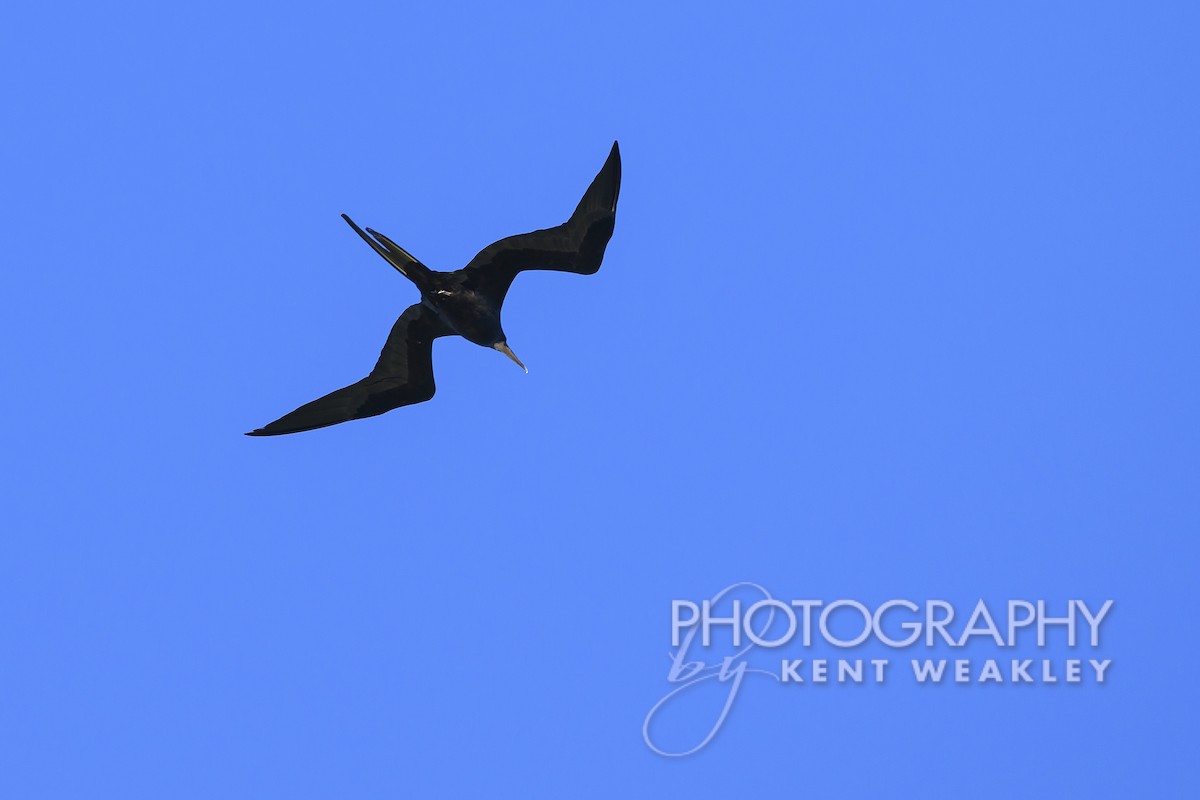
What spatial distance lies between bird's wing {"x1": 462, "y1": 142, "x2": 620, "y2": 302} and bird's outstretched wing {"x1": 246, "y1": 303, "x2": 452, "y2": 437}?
Answer: 4.71ft

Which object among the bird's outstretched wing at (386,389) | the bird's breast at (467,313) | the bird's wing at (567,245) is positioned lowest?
the bird's outstretched wing at (386,389)

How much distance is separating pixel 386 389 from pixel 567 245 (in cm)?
376

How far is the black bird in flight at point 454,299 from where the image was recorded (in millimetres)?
31953

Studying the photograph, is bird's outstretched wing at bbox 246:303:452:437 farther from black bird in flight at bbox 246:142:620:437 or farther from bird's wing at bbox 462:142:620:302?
bird's wing at bbox 462:142:620:302

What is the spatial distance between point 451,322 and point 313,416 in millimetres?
2636

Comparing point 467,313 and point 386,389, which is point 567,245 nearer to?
point 467,313

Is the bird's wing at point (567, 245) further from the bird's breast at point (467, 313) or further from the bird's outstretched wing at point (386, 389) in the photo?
the bird's outstretched wing at point (386, 389)

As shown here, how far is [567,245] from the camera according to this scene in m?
32.1

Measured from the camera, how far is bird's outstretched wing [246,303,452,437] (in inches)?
1315

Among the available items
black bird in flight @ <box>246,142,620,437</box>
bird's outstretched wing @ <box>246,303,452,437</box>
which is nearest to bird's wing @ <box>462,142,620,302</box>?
black bird in flight @ <box>246,142,620,437</box>

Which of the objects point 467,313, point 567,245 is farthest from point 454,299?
point 567,245

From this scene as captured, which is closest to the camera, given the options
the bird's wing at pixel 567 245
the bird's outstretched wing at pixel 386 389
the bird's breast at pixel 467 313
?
the bird's wing at pixel 567 245

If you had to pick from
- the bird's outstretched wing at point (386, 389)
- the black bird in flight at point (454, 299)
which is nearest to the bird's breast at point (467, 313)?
the black bird in flight at point (454, 299)

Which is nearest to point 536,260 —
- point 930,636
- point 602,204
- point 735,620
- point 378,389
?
point 602,204
